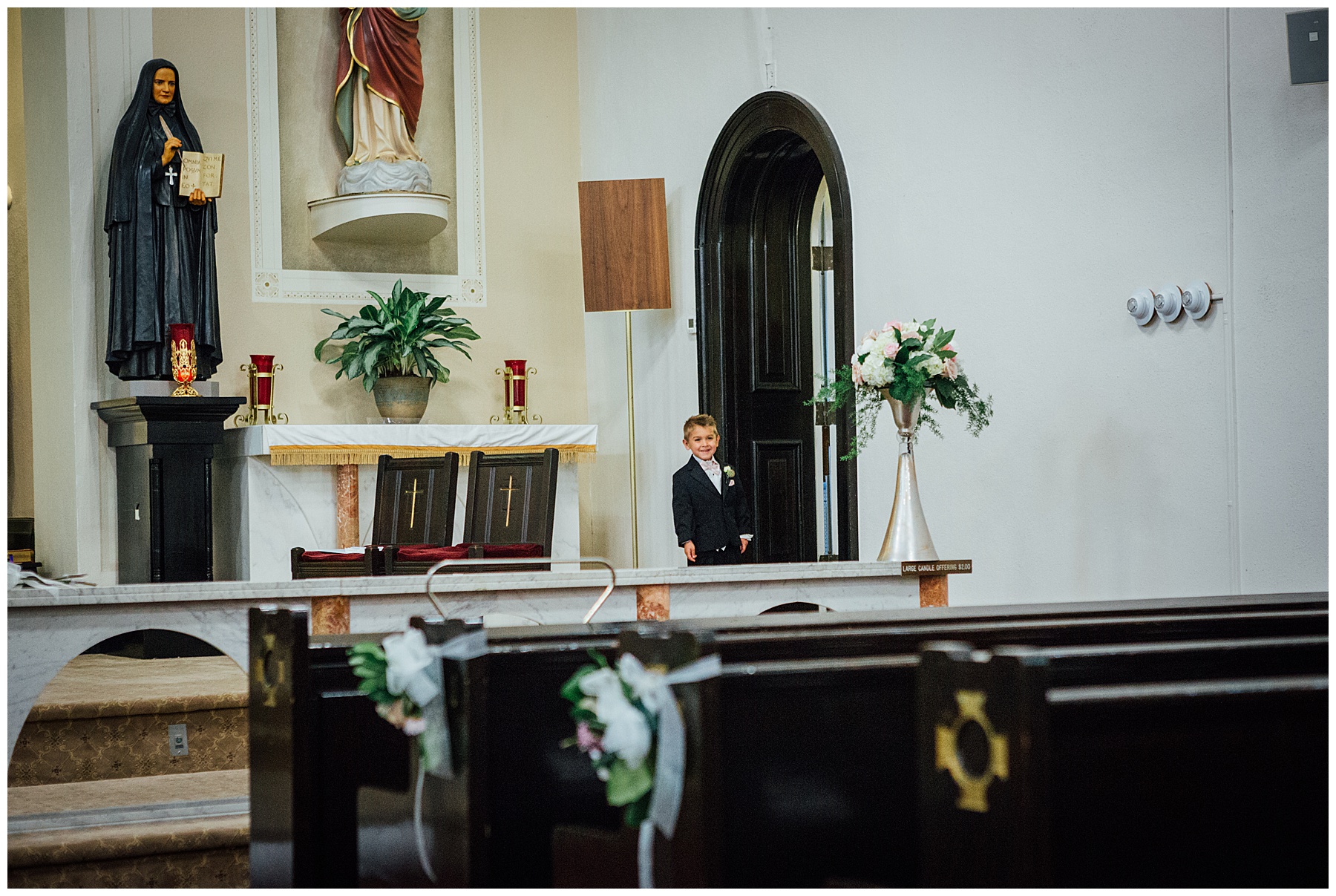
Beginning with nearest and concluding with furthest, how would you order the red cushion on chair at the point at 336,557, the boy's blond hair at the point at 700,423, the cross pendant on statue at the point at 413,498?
the boy's blond hair at the point at 700,423 < the red cushion on chair at the point at 336,557 < the cross pendant on statue at the point at 413,498

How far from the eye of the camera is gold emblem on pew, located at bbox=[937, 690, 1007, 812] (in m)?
1.33

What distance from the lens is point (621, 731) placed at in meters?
1.51

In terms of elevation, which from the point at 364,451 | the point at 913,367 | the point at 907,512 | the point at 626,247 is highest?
the point at 626,247

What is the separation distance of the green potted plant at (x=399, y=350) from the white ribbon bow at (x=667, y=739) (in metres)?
5.94

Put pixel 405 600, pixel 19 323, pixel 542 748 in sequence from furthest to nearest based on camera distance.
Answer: pixel 19 323 → pixel 405 600 → pixel 542 748

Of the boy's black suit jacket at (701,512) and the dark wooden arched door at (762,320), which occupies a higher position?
the dark wooden arched door at (762,320)

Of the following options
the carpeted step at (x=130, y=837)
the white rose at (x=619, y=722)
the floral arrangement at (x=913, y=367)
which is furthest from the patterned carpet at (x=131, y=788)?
the floral arrangement at (x=913, y=367)

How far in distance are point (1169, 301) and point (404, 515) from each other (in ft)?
11.2

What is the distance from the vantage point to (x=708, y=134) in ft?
23.0

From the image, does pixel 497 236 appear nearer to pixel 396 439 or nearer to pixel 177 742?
pixel 396 439

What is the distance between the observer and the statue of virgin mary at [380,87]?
756cm

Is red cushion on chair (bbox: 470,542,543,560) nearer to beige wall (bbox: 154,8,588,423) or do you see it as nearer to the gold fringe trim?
the gold fringe trim

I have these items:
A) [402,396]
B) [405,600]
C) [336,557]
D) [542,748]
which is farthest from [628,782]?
[402,396]

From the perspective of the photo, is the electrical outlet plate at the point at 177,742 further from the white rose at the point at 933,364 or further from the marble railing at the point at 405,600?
the white rose at the point at 933,364
